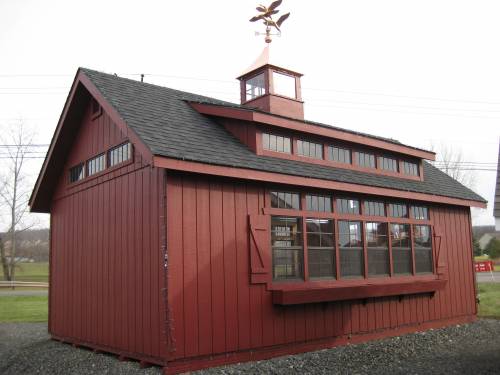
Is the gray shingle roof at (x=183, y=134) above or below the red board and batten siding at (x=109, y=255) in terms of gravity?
above

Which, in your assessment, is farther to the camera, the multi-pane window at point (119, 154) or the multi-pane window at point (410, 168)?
the multi-pane window at point (410, 168)

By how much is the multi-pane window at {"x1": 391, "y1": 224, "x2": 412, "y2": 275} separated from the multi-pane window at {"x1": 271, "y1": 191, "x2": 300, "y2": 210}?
332cm

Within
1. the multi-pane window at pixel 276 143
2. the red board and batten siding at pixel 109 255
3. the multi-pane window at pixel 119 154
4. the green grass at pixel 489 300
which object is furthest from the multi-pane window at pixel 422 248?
the multi-pane window at pixel 119 154

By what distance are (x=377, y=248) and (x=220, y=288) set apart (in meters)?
4.66

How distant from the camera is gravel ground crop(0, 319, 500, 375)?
9.10 meters

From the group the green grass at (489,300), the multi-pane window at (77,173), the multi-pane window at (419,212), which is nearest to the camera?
the multi-pane window at (77,173)

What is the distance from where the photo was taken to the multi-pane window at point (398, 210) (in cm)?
1310

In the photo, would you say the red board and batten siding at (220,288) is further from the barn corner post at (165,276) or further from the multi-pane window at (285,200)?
the multi-pane window at (285,200)

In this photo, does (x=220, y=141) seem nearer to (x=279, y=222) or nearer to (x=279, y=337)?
(x=279, y=222)

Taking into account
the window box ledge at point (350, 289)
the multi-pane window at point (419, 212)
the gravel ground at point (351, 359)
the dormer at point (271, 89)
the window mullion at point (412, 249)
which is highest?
the dormer at point (271, 89)

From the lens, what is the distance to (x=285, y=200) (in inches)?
422

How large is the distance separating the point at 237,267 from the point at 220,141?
251 cm

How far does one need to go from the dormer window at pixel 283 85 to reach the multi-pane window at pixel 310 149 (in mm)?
2477

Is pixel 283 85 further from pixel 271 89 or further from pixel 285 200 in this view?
pixel 285 200
